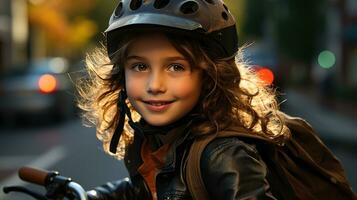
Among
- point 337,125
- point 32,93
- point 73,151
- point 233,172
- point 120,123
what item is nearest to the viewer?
point 233,172

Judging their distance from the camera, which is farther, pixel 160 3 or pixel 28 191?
pixel 28 191

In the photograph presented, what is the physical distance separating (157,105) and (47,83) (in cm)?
1394

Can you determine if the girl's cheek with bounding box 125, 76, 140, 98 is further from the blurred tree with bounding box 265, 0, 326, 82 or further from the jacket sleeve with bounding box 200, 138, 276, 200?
the blurred tree with bounding box 265, 0, 326, 82

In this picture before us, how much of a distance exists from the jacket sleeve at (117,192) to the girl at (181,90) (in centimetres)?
8

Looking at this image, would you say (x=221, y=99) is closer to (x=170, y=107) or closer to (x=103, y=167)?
(x=170, y=107)

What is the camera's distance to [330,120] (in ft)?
58.5

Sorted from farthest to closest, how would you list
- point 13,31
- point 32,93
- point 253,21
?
point 253,21
point 13,31
point 32,93

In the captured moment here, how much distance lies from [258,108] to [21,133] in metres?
12.6

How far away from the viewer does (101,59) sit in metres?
2.62

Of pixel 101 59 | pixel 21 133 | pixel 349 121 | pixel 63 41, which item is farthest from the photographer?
pixel 63 41

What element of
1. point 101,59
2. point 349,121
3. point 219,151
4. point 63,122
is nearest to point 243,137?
point 219,151

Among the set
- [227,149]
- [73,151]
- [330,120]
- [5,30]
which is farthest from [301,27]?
[227,149]

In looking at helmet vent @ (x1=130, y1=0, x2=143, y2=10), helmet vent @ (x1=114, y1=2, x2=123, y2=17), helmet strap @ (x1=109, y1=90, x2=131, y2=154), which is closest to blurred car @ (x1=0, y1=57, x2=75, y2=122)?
helmet strap @ (x1=109, y1=90, x2=131, y2=154)

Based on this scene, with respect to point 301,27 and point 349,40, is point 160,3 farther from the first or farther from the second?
point 301,27
